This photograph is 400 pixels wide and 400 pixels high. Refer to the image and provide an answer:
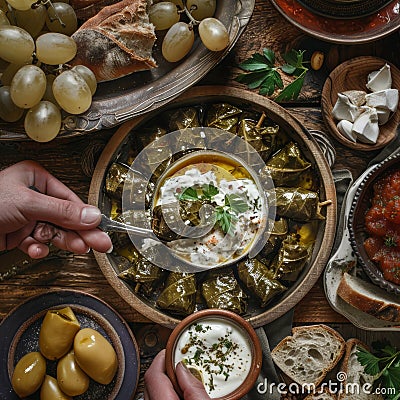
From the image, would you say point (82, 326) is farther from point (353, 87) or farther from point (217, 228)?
point (353, 87)

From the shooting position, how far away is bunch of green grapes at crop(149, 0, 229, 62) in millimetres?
1725

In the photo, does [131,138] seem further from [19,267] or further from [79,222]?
[19,267]

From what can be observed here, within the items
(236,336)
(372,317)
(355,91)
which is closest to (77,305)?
(236,336)

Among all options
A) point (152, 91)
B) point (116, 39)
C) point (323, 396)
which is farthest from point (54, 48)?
point (323, 396)

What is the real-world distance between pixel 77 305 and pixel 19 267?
214 millimetres

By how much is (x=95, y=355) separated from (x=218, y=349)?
0.35 m

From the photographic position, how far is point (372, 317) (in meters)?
1.86

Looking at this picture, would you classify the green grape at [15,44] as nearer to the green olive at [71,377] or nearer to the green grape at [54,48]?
the green grape at [54,48]

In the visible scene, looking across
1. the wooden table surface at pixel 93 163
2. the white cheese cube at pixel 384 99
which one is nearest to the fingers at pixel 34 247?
the wooden table surface at pixel 93 163

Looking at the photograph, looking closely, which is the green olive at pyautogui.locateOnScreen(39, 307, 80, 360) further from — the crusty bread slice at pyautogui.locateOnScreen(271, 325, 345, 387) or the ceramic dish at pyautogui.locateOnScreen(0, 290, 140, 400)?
the crusty bread slice at pyautogui.locateOnScreen(271, 325, 345, 387)

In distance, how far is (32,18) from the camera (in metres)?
1.70

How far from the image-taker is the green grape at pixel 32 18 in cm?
169

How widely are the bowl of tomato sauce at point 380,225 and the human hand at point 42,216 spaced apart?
707 mm

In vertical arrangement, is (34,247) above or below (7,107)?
below
